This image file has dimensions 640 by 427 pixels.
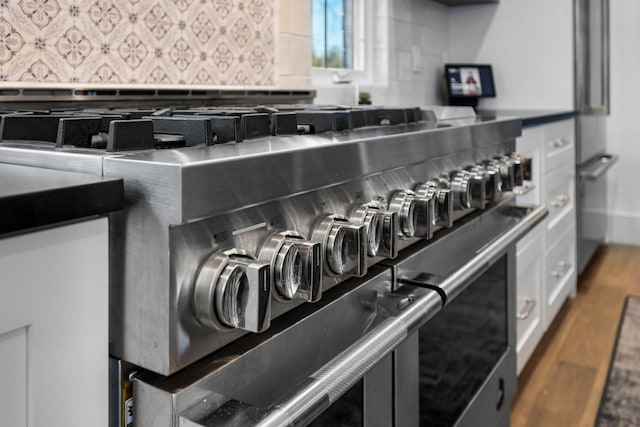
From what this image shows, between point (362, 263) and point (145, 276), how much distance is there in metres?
0.25

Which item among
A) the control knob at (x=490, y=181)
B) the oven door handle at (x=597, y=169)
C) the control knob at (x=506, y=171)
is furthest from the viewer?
the oven door handle at (x=597, y=169)

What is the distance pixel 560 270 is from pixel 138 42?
1925 millimetres

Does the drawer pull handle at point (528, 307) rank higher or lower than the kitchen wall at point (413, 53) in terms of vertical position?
lower

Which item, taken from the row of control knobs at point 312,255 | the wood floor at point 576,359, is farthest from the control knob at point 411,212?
the wood floor at point 576,359

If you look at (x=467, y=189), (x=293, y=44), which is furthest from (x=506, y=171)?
(x=293, y=44)

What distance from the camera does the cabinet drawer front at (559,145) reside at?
7.28 feet

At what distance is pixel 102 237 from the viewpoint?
486 millimetres

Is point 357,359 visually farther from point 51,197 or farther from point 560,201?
point 560,201

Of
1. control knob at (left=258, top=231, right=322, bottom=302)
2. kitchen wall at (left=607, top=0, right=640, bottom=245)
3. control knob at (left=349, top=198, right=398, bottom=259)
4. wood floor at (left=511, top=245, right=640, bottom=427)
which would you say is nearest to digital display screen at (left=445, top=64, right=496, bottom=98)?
wood floor at (left=511, top=245, right=640, bottom=427)

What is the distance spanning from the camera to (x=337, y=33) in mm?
2438

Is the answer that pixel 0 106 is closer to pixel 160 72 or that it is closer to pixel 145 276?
pixel 160 72

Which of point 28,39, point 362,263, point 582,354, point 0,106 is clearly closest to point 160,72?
point 28,39

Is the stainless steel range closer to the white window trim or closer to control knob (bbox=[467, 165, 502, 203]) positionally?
control knob (bbox=[467, 165, 502, 203])

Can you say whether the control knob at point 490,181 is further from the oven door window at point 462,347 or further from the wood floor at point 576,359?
the wood floor at point 576,359
